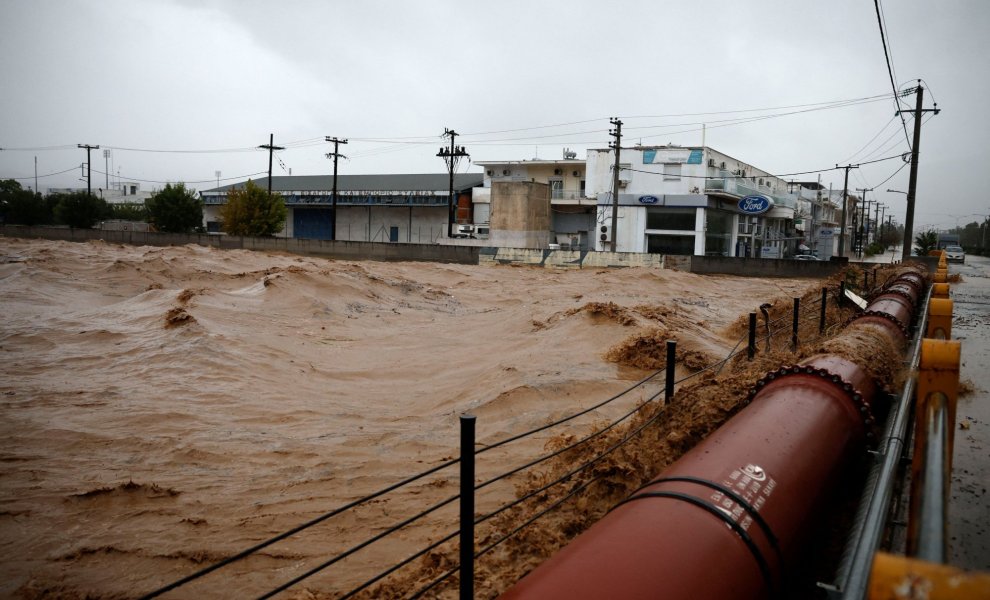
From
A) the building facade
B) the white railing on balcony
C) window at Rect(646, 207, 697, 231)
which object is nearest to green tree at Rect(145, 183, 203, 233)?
the building facade

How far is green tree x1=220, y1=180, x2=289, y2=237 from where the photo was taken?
182ft

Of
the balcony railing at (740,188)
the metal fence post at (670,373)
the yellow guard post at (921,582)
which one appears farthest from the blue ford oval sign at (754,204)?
the yellow guard post at (921,582)

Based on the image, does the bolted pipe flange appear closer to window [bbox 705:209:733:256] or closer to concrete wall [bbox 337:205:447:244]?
window [bbox 705:209:733:256]

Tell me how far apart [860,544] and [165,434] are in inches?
342

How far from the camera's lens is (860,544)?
2357mm

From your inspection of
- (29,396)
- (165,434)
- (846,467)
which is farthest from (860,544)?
(29,396)

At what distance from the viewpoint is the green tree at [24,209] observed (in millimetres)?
66625

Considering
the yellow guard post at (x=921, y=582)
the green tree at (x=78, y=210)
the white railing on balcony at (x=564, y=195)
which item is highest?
the white railing on balcony at (x=564, y=195)

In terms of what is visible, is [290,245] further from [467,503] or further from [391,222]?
[467,503]

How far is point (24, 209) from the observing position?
220 ft

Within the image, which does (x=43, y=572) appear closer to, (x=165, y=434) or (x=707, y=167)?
(x=165, y=434)

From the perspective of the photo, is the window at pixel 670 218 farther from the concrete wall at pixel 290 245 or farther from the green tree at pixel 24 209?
the green tree at pixel 24 209

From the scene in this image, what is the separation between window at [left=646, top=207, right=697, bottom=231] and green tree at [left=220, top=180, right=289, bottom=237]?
105ft

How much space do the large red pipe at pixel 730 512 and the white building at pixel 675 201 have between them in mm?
46571
